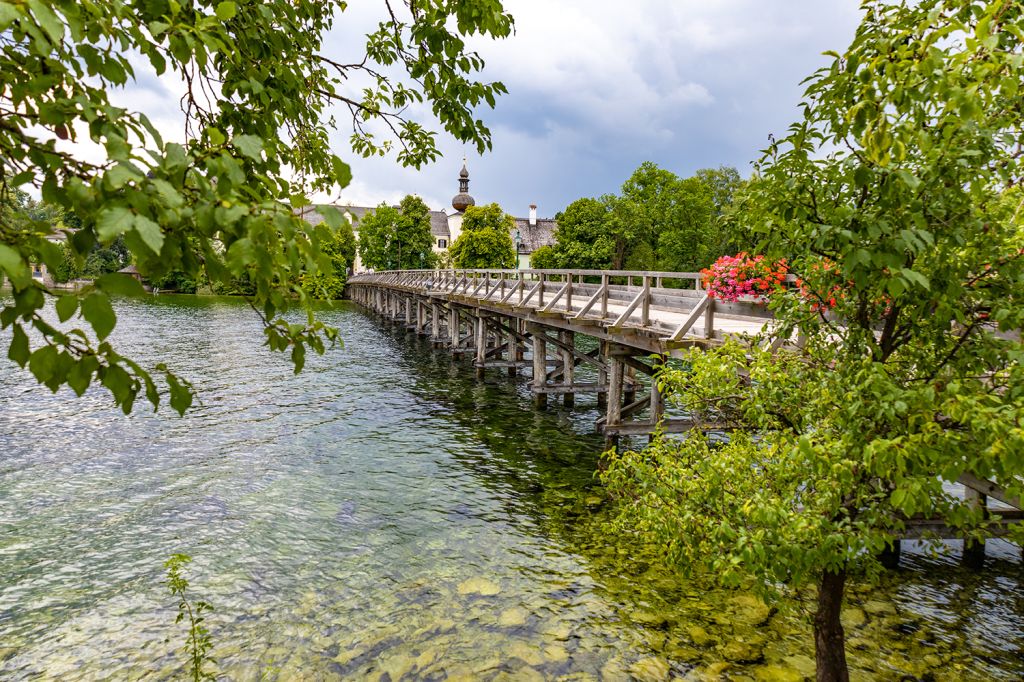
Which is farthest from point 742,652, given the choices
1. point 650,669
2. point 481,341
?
point 481,341

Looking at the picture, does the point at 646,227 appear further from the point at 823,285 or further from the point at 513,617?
the point at 823,285

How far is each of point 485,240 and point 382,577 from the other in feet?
214

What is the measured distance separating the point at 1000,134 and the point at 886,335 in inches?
60.0

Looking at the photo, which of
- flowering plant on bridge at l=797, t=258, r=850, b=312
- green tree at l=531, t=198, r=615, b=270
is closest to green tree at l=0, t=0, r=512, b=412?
flowering plant on bridge at l=797, t=258, r=850, b=312

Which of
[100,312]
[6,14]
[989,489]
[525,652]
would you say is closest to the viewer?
[6,14]

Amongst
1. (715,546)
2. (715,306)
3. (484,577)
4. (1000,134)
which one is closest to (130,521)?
(484,577)

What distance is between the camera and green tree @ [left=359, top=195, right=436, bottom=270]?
80938 mm

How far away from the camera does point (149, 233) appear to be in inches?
60.9

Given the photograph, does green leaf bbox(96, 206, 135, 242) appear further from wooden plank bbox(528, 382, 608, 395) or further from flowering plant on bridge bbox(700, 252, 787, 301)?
wooden plank bbox(528, 382, 608, 395)

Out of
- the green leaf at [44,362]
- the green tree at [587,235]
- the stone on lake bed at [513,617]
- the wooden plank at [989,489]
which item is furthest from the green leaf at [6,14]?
the green tree at [587,235]

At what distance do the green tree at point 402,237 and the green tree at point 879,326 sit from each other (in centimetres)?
7663

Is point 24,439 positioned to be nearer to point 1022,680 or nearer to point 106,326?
Result: point 106,326

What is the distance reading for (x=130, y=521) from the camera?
9422 millimetres

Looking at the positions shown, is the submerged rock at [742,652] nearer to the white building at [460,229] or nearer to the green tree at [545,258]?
the green tree at [545,258]
